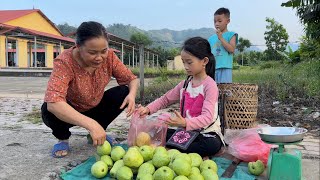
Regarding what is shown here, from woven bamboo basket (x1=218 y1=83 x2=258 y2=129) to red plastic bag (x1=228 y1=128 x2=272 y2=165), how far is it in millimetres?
713

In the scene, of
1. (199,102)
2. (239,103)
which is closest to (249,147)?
(199,102)

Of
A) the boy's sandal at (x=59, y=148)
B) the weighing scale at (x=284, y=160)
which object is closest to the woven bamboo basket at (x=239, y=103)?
the weighing scale at (x=284, y=160)

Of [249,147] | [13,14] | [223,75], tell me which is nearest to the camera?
[249,147]

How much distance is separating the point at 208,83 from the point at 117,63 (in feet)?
2.66

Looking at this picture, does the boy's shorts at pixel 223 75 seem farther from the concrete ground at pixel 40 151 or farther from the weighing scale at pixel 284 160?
the weighing scale at pixel 284 160

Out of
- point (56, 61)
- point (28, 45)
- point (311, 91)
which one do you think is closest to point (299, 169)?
Result: point (56, 61)

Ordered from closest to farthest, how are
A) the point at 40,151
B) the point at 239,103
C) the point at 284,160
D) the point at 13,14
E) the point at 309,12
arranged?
the point at 284,160 → the point at 40,151 → the point at 239,103 → the point at 309,12 → the point at 13,14

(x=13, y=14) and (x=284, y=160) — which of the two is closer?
(x=284, y=160)

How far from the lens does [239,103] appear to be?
3.47 meters

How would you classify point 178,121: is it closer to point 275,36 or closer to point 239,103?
point 239,103

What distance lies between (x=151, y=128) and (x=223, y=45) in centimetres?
166

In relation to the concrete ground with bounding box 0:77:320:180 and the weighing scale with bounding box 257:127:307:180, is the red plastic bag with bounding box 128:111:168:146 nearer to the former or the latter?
the concrete ground with bounding box 0:77:320:180

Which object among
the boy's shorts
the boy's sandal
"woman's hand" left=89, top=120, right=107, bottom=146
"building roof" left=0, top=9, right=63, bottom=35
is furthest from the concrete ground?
"building roof" left=0, top=9, right=63, bottom=35

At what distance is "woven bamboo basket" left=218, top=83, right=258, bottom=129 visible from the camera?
3.45 m
